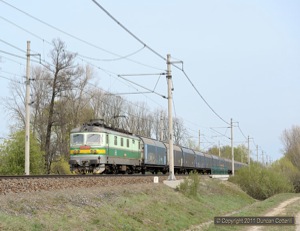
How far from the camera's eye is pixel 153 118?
89125mm

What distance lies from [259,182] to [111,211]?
35.8 metres

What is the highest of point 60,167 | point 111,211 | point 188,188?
point 60,167

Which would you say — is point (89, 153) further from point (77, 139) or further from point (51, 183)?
point (51, 183)

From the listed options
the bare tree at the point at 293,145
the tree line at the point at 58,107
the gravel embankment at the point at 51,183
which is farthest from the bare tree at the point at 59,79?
the bare tree at the point at 293,145

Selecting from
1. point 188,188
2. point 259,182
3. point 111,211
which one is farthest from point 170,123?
point 259,182

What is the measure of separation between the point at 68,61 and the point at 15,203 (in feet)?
130

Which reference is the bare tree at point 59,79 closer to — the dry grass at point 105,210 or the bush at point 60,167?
the bush at point 60,167

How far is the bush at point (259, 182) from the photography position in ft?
163

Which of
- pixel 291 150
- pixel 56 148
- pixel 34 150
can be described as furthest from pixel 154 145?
pixel 291 150

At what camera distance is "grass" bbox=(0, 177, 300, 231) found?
41.0 ft

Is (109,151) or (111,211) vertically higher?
(109,151)

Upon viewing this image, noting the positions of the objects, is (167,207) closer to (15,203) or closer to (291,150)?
(15,203)

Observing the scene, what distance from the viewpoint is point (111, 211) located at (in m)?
16.5

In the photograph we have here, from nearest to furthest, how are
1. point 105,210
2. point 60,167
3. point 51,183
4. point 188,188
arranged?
point 105,210
point 51,183
point 188,188
point 60,167
